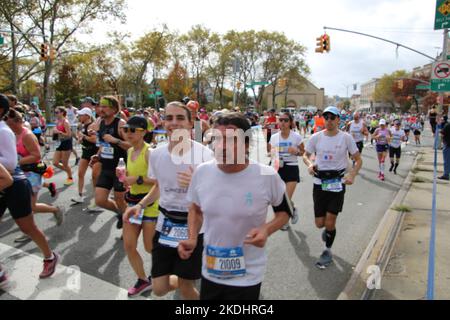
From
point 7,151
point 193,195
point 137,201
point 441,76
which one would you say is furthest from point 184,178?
point 441,76

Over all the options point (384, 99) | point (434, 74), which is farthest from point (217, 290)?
point (384, 99)

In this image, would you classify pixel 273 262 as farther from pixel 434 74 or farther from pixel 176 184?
pixel 434 74

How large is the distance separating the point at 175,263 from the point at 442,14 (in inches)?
488

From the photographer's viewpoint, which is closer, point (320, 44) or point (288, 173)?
point (288, 173)

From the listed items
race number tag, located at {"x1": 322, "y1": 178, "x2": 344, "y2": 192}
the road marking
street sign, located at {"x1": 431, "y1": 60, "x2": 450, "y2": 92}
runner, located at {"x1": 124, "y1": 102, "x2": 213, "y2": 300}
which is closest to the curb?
race number tag, located at {"x1": 322, "y1": 178, "x2": 344, "y2": 192}

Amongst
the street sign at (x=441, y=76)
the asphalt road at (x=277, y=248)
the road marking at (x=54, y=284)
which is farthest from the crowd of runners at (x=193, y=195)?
the street sign at (x=441, y=76)

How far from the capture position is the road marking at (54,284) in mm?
3559

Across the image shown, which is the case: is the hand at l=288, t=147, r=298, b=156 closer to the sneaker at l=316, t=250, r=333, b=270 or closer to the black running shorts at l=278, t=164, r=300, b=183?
the black running shorts at l=278, t=164, r=300, b=183

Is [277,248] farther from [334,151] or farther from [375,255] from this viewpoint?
[334,151]

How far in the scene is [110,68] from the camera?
1874 inches

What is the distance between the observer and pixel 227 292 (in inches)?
89.5

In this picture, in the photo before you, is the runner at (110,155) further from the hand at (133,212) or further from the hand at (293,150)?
the hand at (293,150)

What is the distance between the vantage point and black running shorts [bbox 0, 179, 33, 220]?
11.6 feet

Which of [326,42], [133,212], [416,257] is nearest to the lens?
[133,212]
